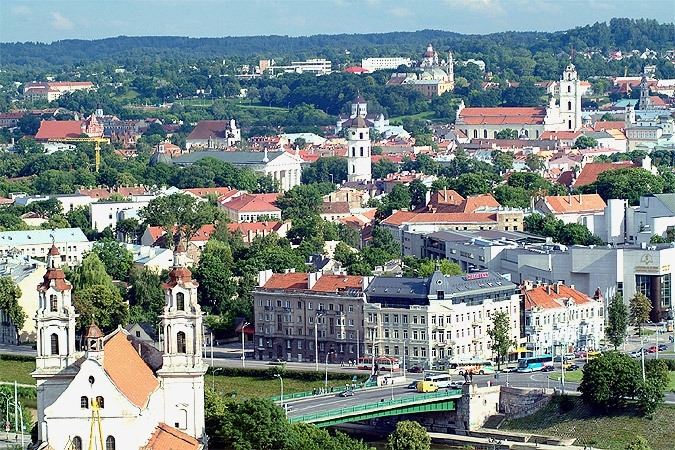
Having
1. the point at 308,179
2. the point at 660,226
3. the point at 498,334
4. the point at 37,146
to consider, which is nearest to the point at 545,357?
the point at 498,334

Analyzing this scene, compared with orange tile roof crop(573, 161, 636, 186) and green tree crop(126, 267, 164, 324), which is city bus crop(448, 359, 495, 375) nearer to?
green tree crop(126, 267, 164, 324)

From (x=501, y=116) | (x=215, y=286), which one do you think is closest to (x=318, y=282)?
(x=215, y=286)

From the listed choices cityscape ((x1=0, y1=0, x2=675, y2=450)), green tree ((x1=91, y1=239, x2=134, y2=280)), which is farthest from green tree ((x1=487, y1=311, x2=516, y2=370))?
green tree ((x1=91, y1=239, x2=134, y2=280))

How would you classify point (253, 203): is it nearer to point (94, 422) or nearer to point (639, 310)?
point (639, 310)

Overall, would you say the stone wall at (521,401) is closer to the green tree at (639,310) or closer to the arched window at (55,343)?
the green tree at (639,310)

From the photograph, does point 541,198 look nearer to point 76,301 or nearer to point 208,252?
point 208,252

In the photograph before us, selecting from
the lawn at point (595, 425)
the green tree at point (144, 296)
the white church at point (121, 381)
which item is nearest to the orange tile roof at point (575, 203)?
the green tree at point (144, 296)
